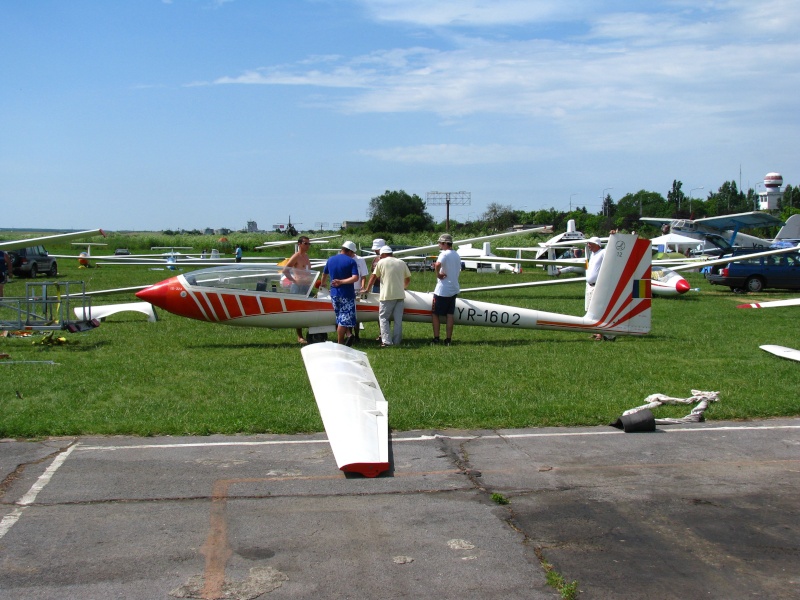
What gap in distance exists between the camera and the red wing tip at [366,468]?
5.46m

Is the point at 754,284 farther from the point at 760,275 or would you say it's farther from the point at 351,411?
the point at 351,411

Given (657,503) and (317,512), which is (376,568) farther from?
(657,503)

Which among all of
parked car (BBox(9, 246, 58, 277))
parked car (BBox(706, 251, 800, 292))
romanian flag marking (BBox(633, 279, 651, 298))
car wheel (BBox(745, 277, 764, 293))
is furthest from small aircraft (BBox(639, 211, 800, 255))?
parked car (BBox(9, 246, 58, 277))

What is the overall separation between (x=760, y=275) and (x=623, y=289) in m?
16.5

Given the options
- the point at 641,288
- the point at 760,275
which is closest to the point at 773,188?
the point at 760,275

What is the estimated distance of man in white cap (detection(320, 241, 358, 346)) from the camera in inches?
456

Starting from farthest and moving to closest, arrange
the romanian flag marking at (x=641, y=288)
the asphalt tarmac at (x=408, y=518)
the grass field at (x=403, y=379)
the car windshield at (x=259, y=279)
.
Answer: the car windshield at (x=259, y=279), the romanian flag marking at (x=641, y=288), the grass field at (x=403, y=379), the asphalt tarmac at (x=408, y=518)

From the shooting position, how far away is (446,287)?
1252 cm

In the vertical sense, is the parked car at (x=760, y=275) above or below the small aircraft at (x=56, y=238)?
below

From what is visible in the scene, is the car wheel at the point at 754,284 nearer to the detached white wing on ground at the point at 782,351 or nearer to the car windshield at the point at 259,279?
the detached white wing on ground at the point at 782,351

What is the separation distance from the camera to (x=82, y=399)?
810cm

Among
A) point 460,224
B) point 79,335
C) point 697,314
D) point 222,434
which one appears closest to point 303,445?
point 222,434

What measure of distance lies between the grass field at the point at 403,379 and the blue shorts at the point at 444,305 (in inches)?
23.7

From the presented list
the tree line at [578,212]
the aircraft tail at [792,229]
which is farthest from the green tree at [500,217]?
the aircraft tail at [792,229]
